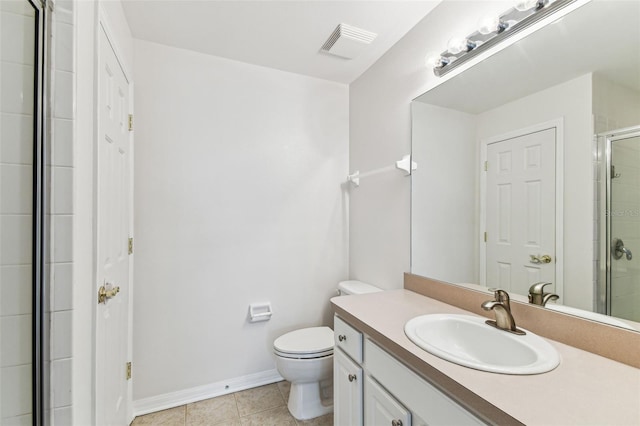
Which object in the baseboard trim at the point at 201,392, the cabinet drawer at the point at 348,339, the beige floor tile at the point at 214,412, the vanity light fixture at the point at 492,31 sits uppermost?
the vanity light fixture at the point at 492,31

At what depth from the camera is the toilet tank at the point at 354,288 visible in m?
1.99

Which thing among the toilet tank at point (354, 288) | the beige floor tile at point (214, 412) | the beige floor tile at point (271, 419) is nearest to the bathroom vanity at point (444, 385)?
the beige floor tile at point (271, 419)

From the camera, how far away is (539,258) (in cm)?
106

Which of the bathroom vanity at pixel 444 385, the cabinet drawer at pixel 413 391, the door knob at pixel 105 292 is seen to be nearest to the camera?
the bathroom vanity at pixel 444 385

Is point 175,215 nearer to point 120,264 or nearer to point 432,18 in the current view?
point 120,264

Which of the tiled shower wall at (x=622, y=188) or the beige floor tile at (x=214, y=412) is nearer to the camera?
the tiled shower wall at (x=622, y=188)

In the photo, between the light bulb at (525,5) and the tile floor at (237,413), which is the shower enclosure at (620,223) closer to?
the light bulb at (525,5)

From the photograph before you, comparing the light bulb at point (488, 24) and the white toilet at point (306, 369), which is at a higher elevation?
the light bulb at point (488, 24)

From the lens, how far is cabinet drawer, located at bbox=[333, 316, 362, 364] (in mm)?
1203

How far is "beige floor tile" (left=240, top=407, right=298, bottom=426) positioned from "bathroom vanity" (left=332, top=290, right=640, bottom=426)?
519 mm

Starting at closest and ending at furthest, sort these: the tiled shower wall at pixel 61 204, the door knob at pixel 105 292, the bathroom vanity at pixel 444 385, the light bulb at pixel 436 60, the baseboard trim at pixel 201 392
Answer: the bathroom vanity at pixel 444 385
the tiled shower wall at pixel 61 204
the door knob at pixel 105 292
the light bulb at pixel 436 60
the baseboard trim at pixel 201 392

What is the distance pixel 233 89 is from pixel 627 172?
212 cm

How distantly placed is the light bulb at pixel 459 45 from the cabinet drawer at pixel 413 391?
1.39 metres

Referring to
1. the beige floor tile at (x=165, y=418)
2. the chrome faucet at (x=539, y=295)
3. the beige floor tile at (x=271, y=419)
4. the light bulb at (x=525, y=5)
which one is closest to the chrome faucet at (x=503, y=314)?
the chrome faucet at (x=539, y=295)
